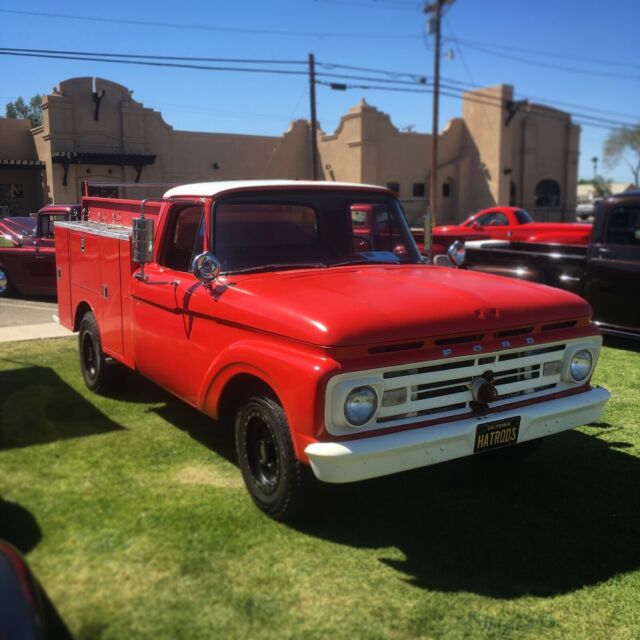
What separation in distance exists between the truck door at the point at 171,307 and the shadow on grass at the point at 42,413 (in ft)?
2.49

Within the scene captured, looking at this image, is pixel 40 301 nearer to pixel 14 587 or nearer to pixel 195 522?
pixel 195 522

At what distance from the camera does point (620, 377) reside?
7.16 meters

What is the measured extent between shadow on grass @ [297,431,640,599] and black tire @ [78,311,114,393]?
279cm

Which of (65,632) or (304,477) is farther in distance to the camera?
(304,477)

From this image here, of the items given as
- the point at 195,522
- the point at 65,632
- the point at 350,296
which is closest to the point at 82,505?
the point at 195,522

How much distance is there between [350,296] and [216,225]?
1217 millimetres

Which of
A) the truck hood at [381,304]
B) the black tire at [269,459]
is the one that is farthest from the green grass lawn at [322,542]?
the truck hood at [381,304]

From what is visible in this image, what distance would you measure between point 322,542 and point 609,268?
5897 mm

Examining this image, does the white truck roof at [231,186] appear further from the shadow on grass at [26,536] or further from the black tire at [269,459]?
the shadow on grass at [26,536]

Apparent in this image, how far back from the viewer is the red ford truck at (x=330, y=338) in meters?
3.35

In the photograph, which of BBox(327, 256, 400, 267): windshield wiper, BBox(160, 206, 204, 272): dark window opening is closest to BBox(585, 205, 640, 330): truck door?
BBox(327, 256, 400, 267): windshield wiper

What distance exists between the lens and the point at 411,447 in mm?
3383

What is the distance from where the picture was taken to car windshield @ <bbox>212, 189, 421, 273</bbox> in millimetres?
4488

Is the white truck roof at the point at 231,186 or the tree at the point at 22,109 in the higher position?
the tree at the point at 22,109
